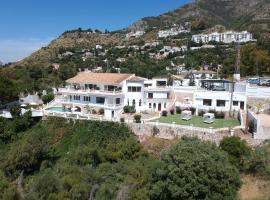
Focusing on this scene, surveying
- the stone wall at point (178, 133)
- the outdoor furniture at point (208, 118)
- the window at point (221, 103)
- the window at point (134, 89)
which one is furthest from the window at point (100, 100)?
the window at point (221, 103)

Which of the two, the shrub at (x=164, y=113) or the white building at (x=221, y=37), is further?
the white building at (x=221, y=37)

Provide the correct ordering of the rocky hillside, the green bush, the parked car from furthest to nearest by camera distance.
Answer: the rocky hillside, the parked car, the green bush

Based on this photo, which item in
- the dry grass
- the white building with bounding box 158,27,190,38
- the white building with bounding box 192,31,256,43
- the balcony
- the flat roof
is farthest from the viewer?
the white building with bounding box 158,27,190,38

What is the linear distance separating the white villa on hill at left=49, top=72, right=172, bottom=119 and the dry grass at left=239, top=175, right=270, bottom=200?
64.3 ft

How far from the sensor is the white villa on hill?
44250 millimetres

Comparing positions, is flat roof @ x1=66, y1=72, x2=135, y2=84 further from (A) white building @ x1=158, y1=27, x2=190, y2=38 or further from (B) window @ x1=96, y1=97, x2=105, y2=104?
(A) white building @ x1=158, y1=27, x2=190, y2=38

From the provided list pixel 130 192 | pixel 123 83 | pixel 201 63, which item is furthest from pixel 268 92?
pixel 201 63

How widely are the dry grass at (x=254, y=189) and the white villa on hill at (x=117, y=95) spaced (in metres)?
19.6

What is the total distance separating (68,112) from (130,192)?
851 inches

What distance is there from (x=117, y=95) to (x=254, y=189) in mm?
23153

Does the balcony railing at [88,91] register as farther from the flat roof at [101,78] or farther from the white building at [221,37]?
the white building at [221,37]

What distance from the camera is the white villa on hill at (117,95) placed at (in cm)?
4425

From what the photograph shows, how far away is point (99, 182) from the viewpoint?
87.6 feet

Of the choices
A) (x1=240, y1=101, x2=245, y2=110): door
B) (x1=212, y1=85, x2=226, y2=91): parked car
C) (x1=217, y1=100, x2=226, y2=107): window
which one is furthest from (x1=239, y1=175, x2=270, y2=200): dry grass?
(x1=212, y1=85, x2=226, y2=91): parked car
